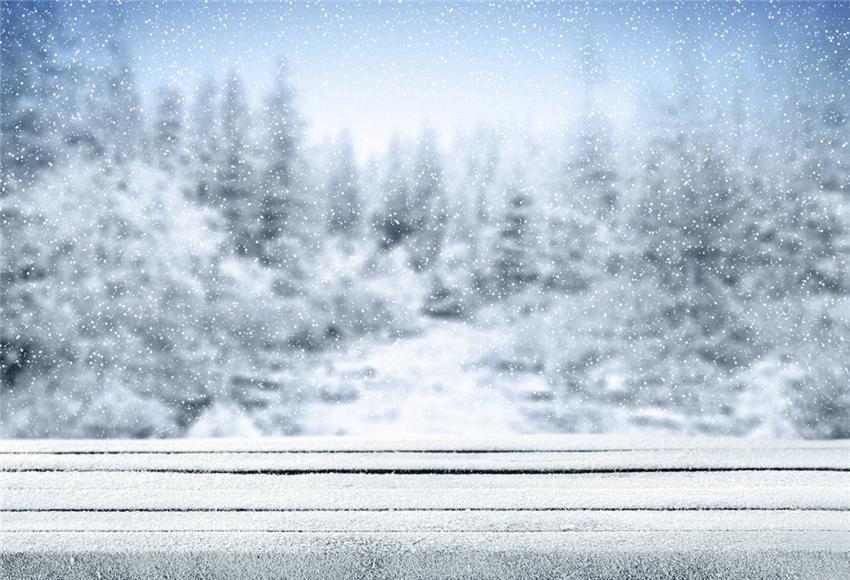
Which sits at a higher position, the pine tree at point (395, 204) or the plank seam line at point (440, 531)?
the pine tree at point (395, 204)

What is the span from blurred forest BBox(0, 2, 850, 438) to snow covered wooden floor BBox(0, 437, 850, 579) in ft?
2.41

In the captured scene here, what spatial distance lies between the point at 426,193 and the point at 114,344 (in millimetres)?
665

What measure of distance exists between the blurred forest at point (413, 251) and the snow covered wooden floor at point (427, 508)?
2.41ft

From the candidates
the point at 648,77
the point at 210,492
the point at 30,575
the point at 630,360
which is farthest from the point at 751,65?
the point at 30,575

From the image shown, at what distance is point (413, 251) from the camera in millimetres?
1465

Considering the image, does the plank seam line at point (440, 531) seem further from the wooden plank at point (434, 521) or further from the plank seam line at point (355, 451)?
the plank seam line at point (355, 451)

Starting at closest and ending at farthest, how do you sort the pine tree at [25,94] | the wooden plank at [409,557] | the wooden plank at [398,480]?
the wooden plank at [409,557] < the wooden plank at [398,480] < the pine tree at [25,94]

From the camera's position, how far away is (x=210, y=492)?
62cm

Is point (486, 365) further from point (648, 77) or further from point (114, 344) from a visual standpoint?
point (114, 344)

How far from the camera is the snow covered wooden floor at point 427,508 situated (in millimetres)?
484

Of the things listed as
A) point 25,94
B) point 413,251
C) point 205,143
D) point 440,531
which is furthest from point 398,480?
point 25,94

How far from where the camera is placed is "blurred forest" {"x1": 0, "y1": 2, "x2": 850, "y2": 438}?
55.9 inches

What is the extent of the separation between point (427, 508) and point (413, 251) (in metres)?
0.92

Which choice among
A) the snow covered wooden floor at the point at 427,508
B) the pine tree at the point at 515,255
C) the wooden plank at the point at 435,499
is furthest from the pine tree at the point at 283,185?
the wooden plank at the point at 435,499
